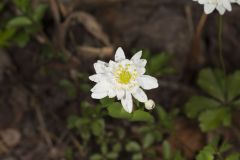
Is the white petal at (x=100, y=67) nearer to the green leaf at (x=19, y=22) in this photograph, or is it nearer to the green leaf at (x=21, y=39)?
the green leaf at (x=19, y=22)

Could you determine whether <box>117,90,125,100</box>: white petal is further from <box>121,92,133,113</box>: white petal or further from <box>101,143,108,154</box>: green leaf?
<box>101,143,108,154</box>: green leaf

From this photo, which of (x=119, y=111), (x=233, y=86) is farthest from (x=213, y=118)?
(x=119, y=111)

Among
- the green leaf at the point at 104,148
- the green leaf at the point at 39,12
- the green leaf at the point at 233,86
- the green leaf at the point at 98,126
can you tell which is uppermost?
the green leaf at the point at 39,12

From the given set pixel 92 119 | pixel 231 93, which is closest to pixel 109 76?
pixel 92 119

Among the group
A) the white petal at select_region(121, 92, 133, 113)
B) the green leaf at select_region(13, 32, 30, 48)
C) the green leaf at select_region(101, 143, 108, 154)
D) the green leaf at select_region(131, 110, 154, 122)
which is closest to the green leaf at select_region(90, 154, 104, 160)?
the green leaf at select_region(101, 143, 108, 154)

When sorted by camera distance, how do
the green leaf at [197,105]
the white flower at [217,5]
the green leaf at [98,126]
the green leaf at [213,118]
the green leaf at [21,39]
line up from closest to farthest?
1. the white flower at [217,5]
2. the green leaf at [98,126]
3. the green leaf at [213,118]
4. the green leaf at [197,105]
5. the green leaf at [21,39]

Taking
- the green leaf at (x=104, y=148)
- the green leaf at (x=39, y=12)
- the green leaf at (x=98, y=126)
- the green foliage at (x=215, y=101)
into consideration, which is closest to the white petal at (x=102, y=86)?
the green leaf at (x=98, y=126)

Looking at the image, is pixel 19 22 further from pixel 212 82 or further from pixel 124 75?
pixel 212 82

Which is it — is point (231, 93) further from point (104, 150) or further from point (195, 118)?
point (104, 150)
